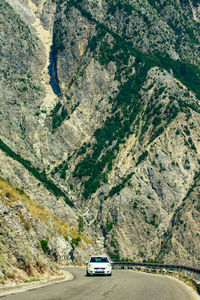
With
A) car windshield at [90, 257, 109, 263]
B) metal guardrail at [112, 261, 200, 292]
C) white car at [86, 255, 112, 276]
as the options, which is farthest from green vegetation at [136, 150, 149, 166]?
white car at [86, 255, 112, 276]

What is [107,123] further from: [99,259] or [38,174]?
[99,259]

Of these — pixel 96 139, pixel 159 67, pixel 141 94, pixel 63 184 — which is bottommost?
pixel 63 184

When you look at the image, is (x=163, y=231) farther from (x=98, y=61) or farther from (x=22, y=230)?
(x=22, y=230)

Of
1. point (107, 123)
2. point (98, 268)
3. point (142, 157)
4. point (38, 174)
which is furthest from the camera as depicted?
point (107, 123)

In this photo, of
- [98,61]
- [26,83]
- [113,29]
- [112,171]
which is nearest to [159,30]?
[113,29]

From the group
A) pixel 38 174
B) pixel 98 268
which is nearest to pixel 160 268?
pixel 98 268

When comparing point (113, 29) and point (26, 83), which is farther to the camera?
point (113, 29)

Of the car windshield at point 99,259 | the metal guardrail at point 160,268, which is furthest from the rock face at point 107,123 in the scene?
the car windshield at point 99,259
